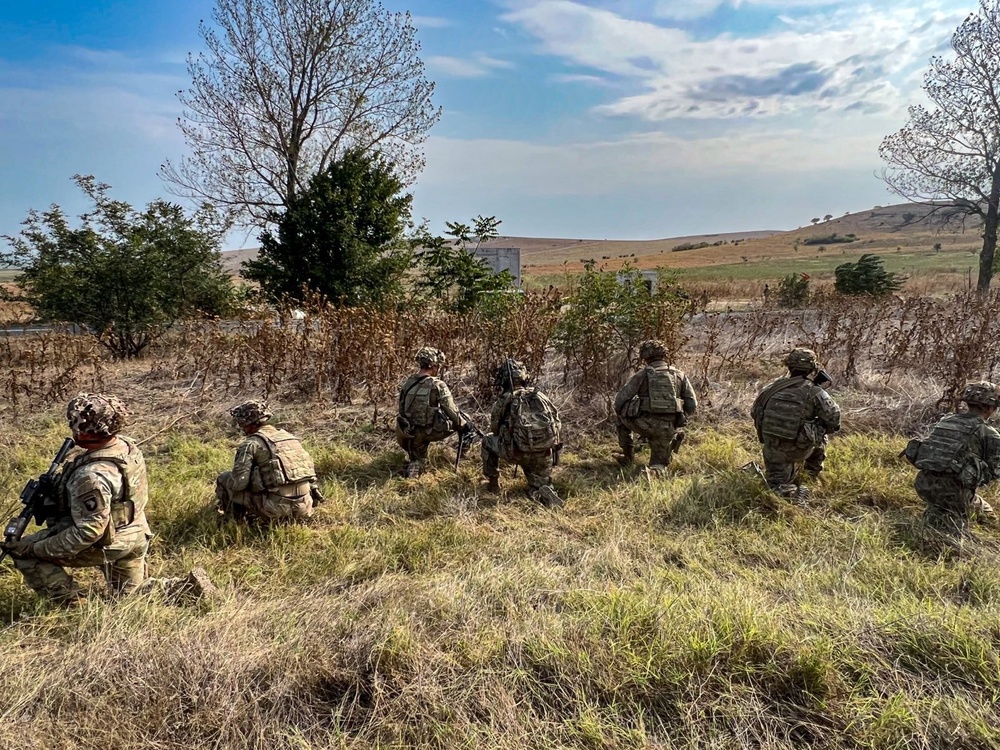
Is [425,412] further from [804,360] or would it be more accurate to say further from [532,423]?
[804,360]

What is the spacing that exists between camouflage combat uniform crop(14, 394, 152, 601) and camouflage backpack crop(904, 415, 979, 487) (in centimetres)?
504

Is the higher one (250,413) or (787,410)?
(250,413)

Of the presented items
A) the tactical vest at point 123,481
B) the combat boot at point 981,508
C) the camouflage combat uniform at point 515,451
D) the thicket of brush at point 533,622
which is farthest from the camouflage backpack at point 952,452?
the tactical vest at point 123,481

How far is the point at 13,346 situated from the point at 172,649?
959 centimetres

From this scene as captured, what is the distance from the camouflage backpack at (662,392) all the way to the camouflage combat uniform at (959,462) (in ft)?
5.96

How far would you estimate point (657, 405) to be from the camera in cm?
501

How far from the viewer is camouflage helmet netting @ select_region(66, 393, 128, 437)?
275 cm

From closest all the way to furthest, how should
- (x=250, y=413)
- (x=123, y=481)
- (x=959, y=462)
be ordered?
(x=123, y=481) < (x=959, y=462) < (x=250, y=413)

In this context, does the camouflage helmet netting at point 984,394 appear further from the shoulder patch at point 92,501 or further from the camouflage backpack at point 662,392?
the shoulder patch at point 92,501

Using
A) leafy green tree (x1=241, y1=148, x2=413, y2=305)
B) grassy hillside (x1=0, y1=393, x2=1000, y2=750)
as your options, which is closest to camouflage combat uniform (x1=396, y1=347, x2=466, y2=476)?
grassy hillside (x1=0, y1=393, x2=1000, y2=750)

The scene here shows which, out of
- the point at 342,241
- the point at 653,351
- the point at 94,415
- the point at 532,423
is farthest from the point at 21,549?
the point at 342,241

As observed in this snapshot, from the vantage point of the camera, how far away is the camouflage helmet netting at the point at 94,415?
275cm

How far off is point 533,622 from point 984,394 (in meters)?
3.51

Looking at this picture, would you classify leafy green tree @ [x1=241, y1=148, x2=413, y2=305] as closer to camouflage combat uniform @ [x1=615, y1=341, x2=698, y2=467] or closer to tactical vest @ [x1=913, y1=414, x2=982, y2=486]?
camouflage combat uniform @ [x1=615, y1=341, x2=698, y2=467]
